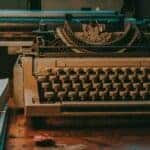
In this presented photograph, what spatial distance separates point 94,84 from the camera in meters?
2.95

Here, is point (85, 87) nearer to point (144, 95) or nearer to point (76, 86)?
point (76, 86)

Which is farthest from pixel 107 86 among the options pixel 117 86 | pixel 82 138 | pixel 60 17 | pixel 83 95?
pixel 60 17

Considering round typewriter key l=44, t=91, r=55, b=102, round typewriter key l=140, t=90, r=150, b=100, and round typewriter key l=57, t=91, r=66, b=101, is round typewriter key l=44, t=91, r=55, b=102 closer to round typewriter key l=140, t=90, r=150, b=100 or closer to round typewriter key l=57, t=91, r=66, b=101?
round typewriter key l=57, t=91, r=66, b=101

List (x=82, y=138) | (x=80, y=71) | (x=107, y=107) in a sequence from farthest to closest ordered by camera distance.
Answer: (x=80, y=71) → (x=107, y=107) → (x=82, y=138)

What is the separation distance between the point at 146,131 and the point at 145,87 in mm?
284

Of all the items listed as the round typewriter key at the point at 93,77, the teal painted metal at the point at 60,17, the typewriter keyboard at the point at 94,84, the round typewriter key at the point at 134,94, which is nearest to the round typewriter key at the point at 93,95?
the typewriter keyboard at the point at 94,84

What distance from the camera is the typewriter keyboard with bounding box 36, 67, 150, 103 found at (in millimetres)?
2885

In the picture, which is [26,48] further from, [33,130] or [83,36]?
[33,130]

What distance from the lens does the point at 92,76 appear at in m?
2.99

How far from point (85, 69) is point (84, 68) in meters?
0.02

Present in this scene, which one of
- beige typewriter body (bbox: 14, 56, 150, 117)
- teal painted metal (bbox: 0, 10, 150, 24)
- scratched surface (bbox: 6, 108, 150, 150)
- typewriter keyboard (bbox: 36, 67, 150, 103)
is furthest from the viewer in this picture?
teal painted metal (bbox: 0, 10, 150, 24)

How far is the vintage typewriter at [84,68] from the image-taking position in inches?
111

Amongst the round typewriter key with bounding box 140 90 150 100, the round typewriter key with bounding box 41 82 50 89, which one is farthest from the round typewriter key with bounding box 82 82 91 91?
the round typewriter key with bounding box 140 90 150 100

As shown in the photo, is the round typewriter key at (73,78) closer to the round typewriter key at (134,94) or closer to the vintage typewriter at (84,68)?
the vintage typewriter at (84,68)
